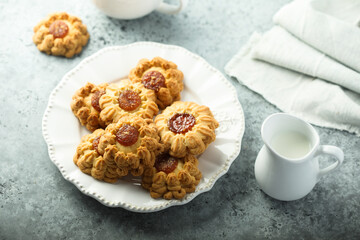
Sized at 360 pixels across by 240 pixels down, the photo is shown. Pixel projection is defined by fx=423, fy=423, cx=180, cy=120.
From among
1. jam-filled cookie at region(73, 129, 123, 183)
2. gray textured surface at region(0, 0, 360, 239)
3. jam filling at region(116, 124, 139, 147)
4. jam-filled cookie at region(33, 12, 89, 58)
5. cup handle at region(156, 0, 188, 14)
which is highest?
cup handle at region(156, 0, 188, 14)

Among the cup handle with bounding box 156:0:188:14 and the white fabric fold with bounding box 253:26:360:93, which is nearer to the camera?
the white fabric fold with bounding box 253:26:360:93

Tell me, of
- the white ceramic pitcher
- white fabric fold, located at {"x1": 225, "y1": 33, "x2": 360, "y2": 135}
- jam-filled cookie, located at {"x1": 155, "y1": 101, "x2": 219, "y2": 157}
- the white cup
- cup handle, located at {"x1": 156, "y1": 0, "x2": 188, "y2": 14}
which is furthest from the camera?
cup handle, located at {"x1": 156, "y1": 0, "x2": 188, "y2": 14}

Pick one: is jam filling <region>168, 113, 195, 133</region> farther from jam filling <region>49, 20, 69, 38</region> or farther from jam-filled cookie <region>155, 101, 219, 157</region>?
jam filling <region>49, 20, 69, 38</region>

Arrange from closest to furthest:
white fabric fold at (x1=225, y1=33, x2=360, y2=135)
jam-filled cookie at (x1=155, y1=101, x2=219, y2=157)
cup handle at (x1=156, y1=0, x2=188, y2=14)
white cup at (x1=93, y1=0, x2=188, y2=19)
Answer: jam-filled cookie at (x1=155, y1=101, x2=219, y2=157)
white fabric fold at (x1=225, y1=33, x2=360, y2=135)
white cup at (x1=93, y1=0, x2=188, y2=19)
cup handle at (x1=156, y1=0, x2=188, y2=14)

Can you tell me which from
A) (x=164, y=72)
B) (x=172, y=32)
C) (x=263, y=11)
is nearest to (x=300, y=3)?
(x=263, y=11)

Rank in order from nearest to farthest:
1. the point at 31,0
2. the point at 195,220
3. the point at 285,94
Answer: the point at 195,220, the point at 285,94, the point at 31,0

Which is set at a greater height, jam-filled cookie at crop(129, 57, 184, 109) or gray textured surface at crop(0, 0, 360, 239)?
jam-filled cookie at crop(129, 57, 184, 109)

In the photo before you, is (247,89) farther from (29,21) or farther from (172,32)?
(29,21)

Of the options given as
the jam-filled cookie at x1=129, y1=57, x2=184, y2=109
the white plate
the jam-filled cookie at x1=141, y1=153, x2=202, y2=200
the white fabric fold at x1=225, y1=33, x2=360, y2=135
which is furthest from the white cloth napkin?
the jam-filled cookie at x1=141, y1=153, x2=202, y2=200
